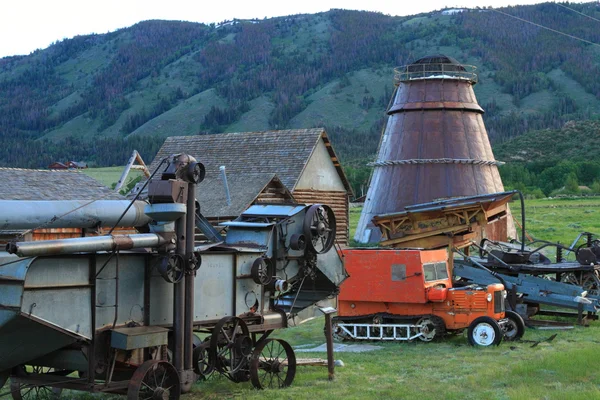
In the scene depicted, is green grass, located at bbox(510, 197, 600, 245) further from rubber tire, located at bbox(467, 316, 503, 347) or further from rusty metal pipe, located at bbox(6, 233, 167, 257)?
rusty metal pipe, located at bbox(6, 233, 167, 257)

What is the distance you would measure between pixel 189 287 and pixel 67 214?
1.88 meters

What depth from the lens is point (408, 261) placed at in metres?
18.9

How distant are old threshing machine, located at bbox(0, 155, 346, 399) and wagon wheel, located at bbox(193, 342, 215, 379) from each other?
0.05 ft

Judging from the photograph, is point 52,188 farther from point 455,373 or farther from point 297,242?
point 455,373

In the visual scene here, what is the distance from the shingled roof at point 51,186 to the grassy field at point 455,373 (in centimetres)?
842

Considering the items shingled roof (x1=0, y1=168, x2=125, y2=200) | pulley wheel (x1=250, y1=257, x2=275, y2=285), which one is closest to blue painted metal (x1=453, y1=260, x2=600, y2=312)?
pulley wheel (x1=250, y1=257, x2=275, y2=285)

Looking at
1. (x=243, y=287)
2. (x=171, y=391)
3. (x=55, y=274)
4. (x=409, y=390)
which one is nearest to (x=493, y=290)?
(x=409, y=390)

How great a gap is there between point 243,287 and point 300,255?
1.26 metres

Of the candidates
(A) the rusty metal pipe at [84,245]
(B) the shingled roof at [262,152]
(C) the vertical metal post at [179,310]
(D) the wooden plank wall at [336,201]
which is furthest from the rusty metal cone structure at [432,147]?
(A) the rusty metal pipe at [84,245]

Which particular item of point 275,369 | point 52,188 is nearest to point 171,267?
point 275,369

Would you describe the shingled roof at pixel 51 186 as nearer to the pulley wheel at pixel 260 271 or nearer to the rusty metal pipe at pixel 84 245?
the pulley wheel at pixel 260 271

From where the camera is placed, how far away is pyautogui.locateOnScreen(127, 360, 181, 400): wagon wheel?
420 inches

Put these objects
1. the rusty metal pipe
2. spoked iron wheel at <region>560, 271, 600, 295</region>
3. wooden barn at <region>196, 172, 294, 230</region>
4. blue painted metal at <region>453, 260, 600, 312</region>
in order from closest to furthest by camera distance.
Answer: the rusty metal pipe
blue painted metal at <region>453, 260, 600, 312</region>
spoked iron wheel at <region>560, 271, 600, 295</region>
wooden barn at <region>196, 172, 294, 230</region>

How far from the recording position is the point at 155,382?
11.1 metres
